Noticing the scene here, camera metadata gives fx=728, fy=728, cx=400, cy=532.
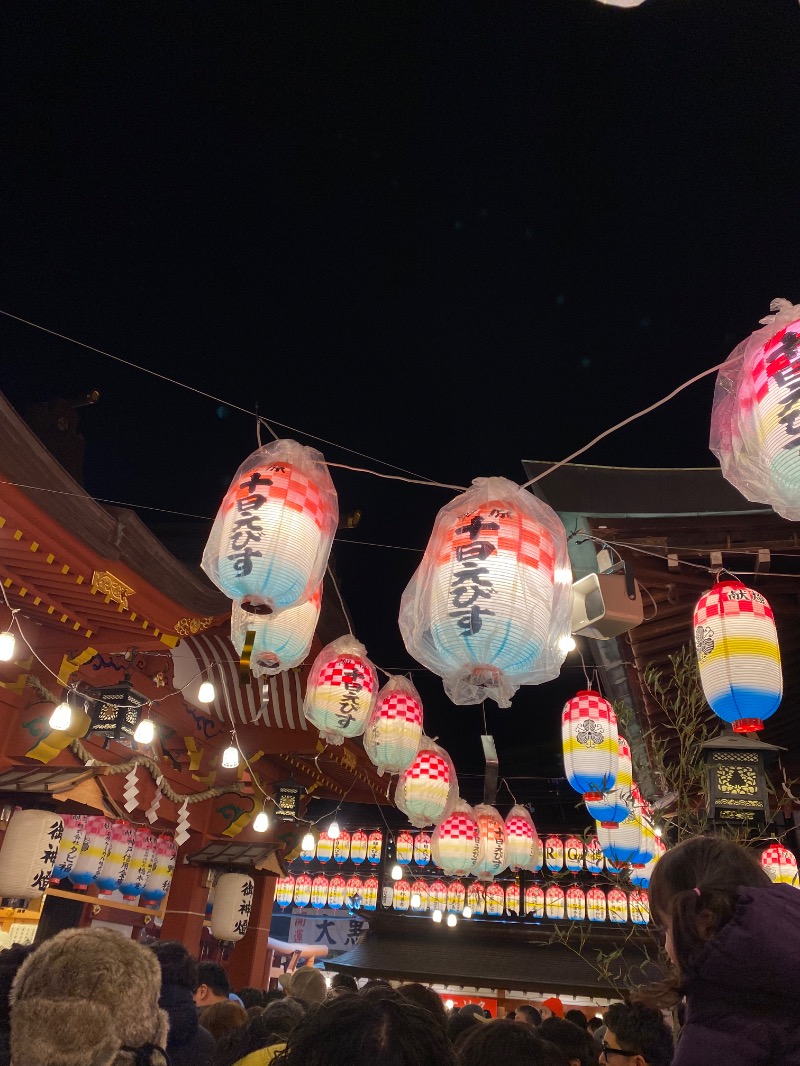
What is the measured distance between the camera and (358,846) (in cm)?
2362

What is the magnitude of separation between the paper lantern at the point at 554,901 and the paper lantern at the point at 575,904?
27cm

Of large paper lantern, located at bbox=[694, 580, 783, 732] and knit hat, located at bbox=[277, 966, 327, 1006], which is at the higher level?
large paper lantern, located at bbox=[694, 580, 783, 732]

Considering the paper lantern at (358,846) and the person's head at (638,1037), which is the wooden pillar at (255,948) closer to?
the paper lantern at (358,846)

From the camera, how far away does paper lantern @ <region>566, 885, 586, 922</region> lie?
2083 centimetres

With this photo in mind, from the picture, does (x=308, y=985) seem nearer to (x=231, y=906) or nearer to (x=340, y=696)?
(x=340, y=696)

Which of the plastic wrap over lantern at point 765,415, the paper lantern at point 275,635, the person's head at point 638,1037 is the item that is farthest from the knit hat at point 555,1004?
the plastic wrap over lantern at point 765,415

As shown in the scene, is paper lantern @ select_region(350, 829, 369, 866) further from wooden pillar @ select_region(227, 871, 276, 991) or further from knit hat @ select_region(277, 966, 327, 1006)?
knit hat @ select_region(277, 966, 327, 1006)

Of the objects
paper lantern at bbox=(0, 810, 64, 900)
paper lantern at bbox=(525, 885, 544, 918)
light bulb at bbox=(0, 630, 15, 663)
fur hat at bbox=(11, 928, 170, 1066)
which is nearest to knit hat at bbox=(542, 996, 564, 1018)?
paper lantern at bbox=(525, 885, 544, 918)

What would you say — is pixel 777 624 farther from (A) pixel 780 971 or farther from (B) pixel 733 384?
(A) pixel 780 971

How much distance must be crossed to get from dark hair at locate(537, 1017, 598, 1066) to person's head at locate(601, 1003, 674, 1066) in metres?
0.54

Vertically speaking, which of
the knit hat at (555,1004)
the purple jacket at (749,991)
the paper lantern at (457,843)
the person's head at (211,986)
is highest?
the paper lantern at (457,843)

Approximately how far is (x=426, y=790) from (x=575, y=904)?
14.7 meters

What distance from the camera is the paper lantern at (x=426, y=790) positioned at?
9.12m

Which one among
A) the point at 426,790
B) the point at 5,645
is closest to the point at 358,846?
the point at 426,790
